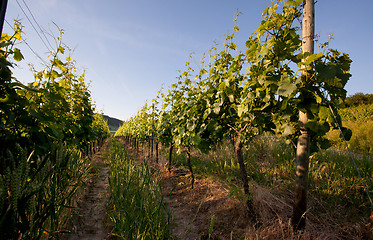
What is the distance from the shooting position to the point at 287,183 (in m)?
3.51

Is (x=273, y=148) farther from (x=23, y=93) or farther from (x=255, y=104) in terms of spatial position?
(x=23, y=93)

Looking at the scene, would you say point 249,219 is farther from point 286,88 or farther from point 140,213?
point 286,88

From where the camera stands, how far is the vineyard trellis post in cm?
184

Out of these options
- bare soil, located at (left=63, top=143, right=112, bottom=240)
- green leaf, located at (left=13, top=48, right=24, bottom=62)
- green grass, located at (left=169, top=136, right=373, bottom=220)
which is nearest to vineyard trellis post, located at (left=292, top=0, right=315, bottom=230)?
green grass, located at (left=169, top=136, right=373, bottom=220)

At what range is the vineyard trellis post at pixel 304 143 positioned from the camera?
6.03 feet

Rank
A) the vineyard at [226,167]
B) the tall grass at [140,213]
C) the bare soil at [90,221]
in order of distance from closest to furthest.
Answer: the vineyard at [226,167], the tall grass at [140,213], the bare soil at [90,221]

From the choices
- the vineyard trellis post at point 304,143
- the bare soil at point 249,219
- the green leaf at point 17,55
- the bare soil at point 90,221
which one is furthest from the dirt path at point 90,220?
the vineyard trellis post at point 304,143

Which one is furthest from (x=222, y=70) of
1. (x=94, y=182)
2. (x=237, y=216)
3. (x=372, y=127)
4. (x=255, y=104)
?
(x=372, y=127)

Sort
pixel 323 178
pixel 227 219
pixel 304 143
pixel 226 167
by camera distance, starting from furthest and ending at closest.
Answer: pixel 226 167, pixel 323 178, pixel 227 219, pixel 304 143

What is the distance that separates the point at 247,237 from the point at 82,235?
2.15 metres

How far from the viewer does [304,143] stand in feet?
6.23

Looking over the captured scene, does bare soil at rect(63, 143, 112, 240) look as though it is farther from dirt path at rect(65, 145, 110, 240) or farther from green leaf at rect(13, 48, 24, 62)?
green leaf at rect(13, 48, 24, 62)

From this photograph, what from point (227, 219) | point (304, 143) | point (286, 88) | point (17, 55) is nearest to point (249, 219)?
point (227, 219)

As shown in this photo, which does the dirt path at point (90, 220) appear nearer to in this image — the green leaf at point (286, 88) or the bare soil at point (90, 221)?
the bare soil at point (90, 221)
